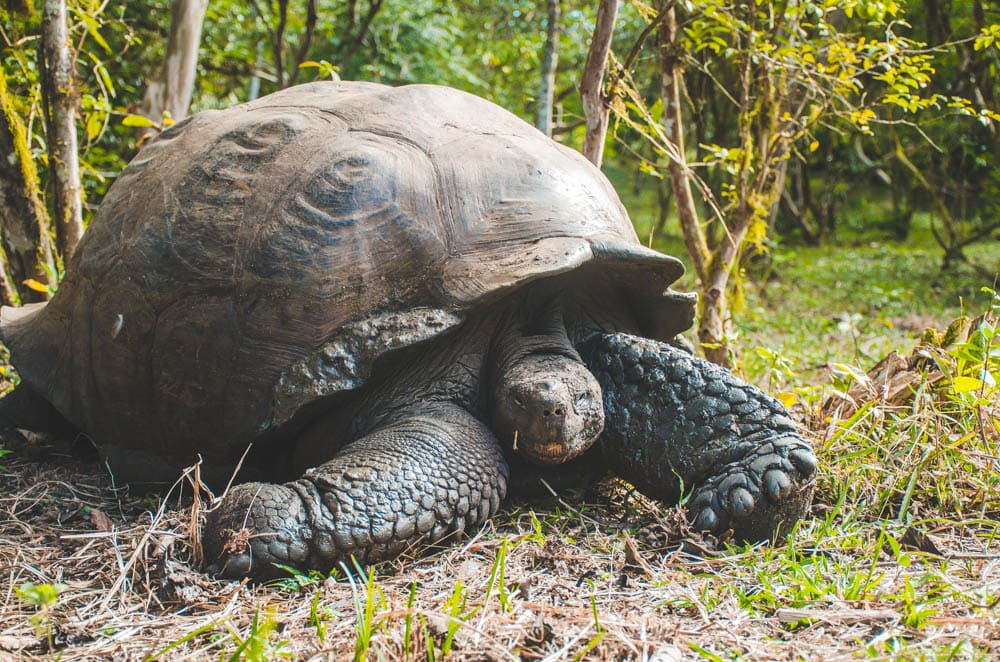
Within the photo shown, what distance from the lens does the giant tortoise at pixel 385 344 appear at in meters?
2.25

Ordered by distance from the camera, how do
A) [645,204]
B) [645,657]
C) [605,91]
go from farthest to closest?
[645,204]
[605,91]
[645,657]

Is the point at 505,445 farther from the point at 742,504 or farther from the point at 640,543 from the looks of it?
the point at 742,504

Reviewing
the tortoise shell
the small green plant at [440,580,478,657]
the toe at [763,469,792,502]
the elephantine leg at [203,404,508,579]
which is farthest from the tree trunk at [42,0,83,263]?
the toe at [763,469,792,502]

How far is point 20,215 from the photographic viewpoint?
423 cm

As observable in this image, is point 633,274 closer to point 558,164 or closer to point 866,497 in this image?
point 558,164

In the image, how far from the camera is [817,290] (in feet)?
29.6

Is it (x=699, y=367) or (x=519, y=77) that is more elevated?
(x=519, y=77)

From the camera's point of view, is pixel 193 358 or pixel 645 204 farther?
pixel 645 204

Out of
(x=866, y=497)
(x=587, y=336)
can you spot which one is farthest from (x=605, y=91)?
(x=866, y=497)

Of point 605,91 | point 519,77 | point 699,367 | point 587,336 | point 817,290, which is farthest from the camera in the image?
point 519,77

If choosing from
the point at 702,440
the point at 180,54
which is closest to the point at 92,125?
the point at 180,54

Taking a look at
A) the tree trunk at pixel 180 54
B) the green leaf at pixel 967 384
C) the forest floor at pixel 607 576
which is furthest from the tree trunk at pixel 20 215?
the green leaf at pixel 967 384

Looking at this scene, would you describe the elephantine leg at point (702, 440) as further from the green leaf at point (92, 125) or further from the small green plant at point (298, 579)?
the green leaf at point (92, 125)

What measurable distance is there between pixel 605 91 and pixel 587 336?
1941 mm
